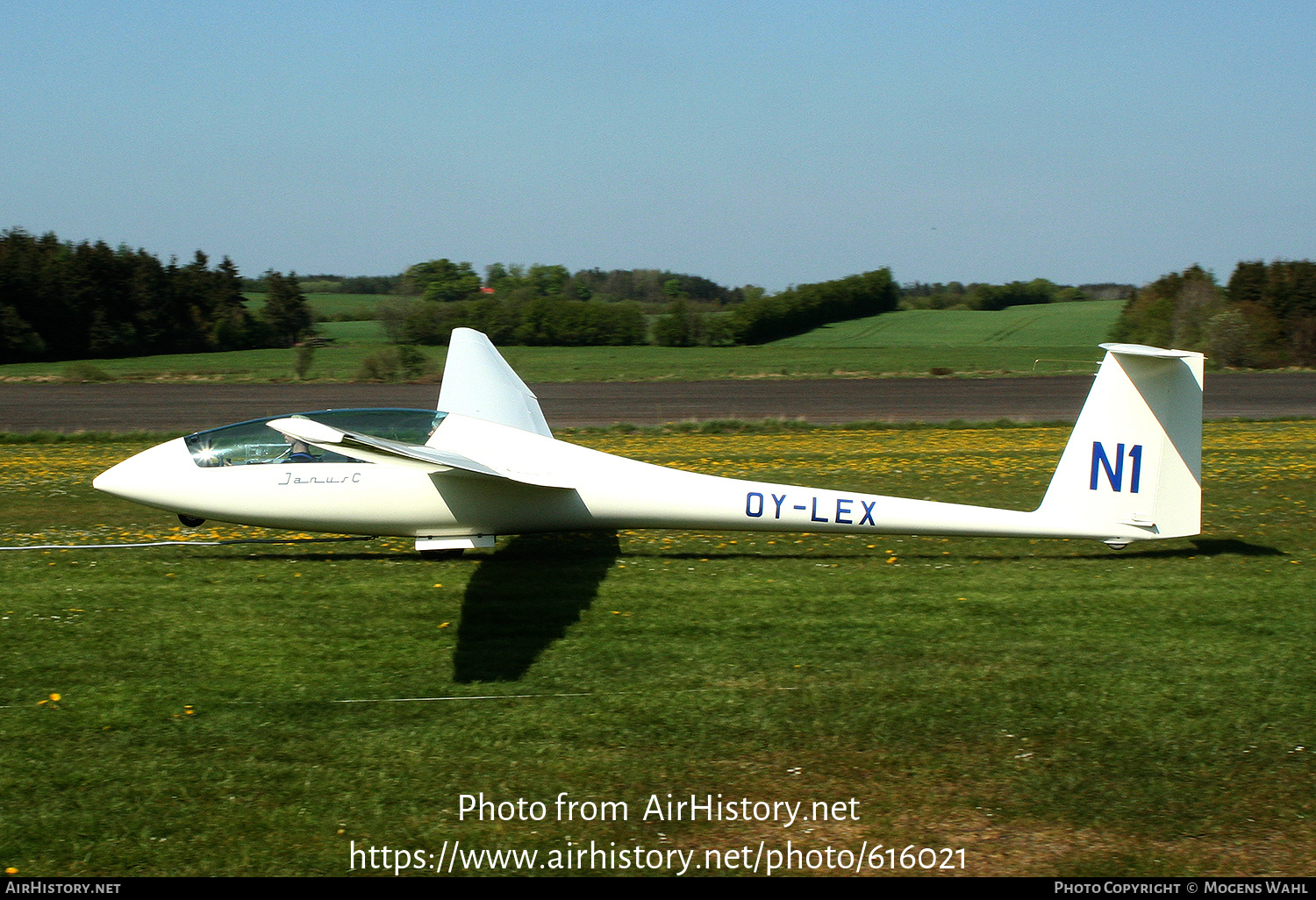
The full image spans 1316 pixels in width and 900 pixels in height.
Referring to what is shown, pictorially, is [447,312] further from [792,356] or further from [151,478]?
[151,478]

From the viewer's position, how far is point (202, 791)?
568cm

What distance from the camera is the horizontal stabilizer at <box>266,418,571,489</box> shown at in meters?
8.05

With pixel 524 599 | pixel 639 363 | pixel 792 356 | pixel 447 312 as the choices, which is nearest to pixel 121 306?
pixel 447 312

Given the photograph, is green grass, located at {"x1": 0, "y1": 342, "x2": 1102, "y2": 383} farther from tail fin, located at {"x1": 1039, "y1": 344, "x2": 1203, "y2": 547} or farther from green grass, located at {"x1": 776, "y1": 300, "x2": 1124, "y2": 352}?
tail fin, located at {"x1": 1039, "y1": 344, "x2": 1203, "y2": 547}

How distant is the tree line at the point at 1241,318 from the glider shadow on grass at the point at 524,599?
5671cm

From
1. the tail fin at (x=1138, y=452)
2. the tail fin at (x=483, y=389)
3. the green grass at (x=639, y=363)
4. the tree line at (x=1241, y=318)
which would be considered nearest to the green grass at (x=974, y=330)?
the green grass at (x=639, y=363)

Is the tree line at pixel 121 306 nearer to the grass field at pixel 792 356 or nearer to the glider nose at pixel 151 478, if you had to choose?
the grass field at pixel 792 356

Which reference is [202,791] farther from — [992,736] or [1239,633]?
[1239,633]

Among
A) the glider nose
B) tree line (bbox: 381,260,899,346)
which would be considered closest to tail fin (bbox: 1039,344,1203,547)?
the glider nose

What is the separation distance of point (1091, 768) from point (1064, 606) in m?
3.44

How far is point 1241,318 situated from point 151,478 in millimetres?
62419

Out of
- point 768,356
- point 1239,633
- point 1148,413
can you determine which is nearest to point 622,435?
point 1148,413

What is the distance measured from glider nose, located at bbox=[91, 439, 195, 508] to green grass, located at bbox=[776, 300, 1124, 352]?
7203 centimetres

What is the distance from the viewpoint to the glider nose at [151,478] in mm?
10664
